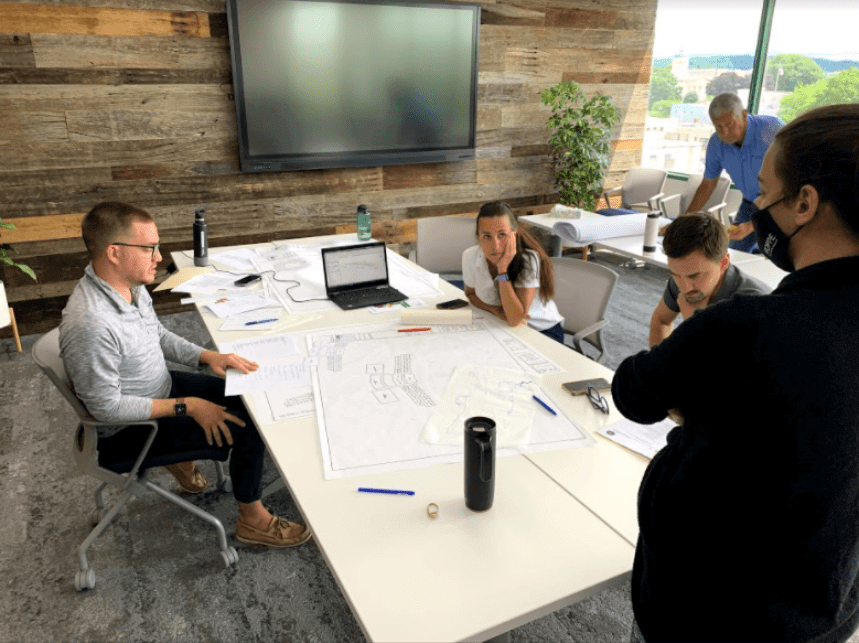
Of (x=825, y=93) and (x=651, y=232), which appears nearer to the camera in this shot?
(x=651, y=232)

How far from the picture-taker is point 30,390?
3492 mm

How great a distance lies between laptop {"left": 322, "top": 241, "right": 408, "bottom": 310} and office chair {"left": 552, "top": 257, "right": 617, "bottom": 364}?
30.6 inches

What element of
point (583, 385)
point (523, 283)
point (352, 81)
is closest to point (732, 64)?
point (352, 81)

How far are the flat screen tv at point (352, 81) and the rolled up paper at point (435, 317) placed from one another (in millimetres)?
2745

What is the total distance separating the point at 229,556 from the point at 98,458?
1.88ft

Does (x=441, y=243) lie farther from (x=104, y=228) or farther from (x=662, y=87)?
(x=662, y=87)

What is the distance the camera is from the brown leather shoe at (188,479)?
Result: 2529mm

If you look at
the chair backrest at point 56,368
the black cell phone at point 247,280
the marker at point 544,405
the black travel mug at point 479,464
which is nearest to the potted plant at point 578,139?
the black cell phone at point 247,280

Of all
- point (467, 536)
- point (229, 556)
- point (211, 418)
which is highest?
point (467, 536)

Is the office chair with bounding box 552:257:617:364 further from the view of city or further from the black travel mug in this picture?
the view of city

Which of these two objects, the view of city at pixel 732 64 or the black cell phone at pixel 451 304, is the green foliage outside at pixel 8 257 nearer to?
the black cell phone at pixel 451 304

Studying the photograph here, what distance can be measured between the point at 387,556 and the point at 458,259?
289 cm

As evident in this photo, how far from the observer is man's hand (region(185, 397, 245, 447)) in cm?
201

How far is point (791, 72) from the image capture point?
18.3 feet
